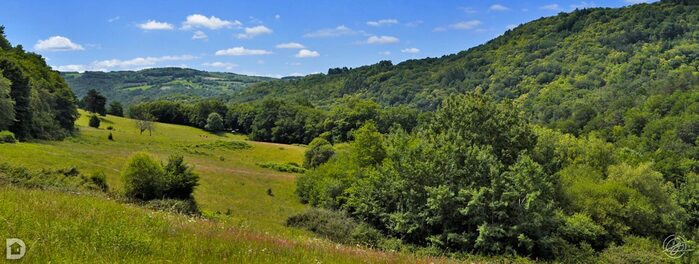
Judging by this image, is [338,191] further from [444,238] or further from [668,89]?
[668,89]

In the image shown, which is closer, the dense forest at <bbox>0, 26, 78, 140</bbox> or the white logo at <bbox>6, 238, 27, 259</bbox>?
the white logo at <bbox>6, 238, 27, 259</bbox>

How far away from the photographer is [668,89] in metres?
125

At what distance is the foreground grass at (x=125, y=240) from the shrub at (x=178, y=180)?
1071 inches

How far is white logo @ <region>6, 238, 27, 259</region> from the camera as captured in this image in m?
5.24

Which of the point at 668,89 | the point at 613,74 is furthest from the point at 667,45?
the point at 668,89

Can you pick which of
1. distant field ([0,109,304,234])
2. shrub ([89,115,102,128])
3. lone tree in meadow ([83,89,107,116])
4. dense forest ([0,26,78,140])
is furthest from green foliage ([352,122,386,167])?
lone tree in meadow ([83,89,107,116])

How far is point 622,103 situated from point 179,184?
12566cm

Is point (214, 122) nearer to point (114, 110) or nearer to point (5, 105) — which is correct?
point (114, 110)

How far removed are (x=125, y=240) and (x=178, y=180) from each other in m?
31.1

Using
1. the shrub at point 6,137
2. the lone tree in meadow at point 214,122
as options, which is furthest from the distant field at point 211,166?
the lone tree in meadow at point 214,122

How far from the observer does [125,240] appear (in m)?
6.33

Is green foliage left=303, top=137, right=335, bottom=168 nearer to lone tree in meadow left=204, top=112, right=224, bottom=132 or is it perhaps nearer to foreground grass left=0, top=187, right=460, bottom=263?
lone tree in meadow left=204, top=112, right=224, bottom=132

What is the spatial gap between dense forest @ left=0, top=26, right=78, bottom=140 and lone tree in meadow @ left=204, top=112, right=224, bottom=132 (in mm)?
44235

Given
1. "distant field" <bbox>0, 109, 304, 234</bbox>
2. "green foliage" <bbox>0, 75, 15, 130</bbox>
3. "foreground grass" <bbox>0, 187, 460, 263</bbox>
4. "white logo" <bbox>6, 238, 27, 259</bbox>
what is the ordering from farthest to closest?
"green foliage" <bbox>0, 75, 15, 130</bbox> < "distant field" <bbox>0, 109, 304, 234</bbox> < "foreground grass" <bbox>0, 187, 460, 263</bbox> < "white logo" <bbox>6, 238, 27, 259</bbox>
